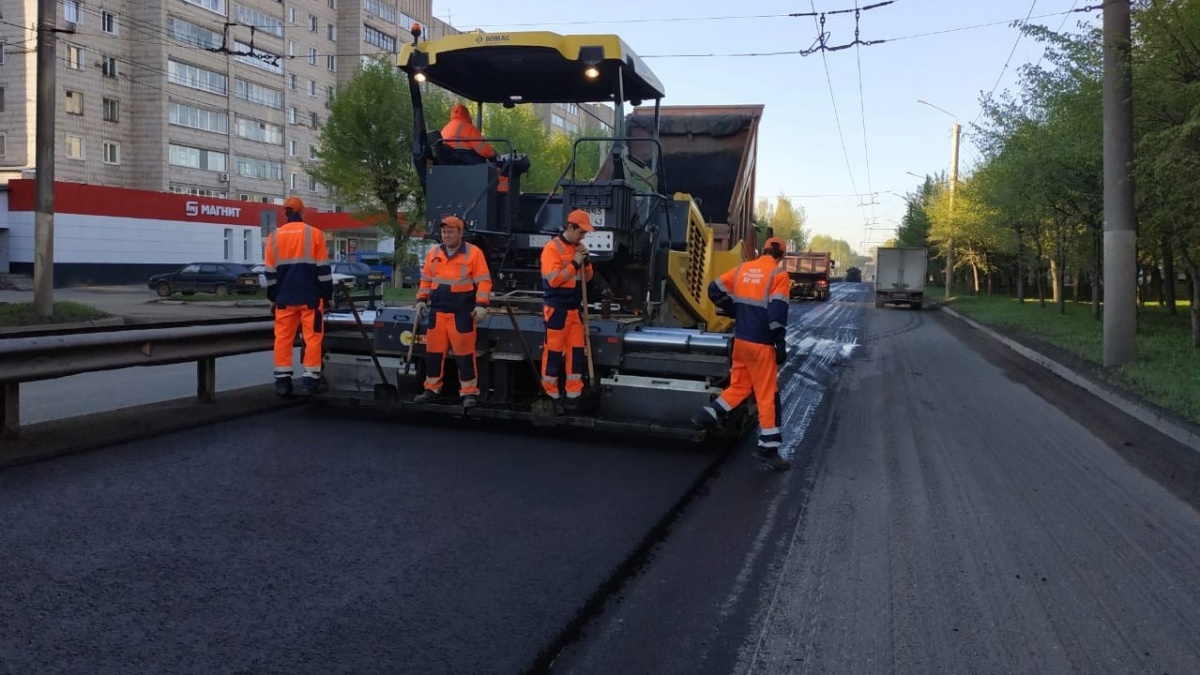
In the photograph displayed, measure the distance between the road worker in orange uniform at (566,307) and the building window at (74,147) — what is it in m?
45.3

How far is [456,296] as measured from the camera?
7.01 metres

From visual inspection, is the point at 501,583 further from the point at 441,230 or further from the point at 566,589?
the point at 441,230

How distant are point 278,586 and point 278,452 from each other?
2.67 metres

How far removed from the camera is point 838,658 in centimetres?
358

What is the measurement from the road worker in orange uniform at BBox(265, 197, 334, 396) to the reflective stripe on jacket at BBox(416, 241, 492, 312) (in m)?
1.05

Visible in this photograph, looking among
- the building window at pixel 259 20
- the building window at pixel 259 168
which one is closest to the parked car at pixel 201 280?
the building window at pixel 259 168

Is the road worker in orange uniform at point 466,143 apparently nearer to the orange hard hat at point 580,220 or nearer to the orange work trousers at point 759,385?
the orange hard hat at point 580,220

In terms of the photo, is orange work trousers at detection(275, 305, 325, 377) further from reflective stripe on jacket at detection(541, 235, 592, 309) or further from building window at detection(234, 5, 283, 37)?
building window at detection(234, 5, 283, 37)

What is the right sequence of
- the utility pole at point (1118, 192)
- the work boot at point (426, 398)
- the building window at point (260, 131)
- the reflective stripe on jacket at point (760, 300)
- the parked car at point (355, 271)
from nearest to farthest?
the reflective stripe on jacket at point (760, 300)
the work boot at point (426, 398)
the utility pole at point (1118, 192)
the parked car at point (355, 271)
the building window at point (260, 131)

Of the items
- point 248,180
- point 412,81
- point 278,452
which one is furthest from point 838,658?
point 248,180

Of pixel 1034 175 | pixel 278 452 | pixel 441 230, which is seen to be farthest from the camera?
pixel 1034 175

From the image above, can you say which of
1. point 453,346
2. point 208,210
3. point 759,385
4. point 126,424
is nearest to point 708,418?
point 759,385

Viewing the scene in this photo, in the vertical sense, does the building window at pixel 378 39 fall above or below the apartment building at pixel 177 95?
above

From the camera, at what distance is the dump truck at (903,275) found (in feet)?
122
